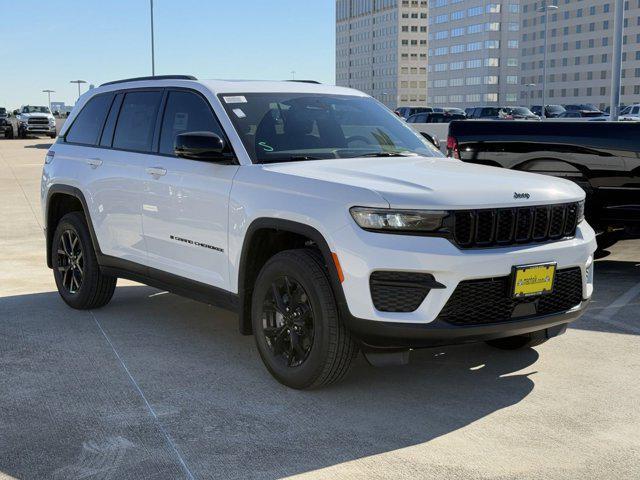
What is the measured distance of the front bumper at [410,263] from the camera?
4.25m

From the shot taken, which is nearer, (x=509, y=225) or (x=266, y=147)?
(x=509, y=225)

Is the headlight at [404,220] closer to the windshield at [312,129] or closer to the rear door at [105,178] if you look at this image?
the windshield at [312,129]

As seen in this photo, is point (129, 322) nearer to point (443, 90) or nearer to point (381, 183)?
point (381, 183)

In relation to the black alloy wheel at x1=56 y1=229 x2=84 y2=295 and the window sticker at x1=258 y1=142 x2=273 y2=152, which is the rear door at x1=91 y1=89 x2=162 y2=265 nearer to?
the black alloy wheel at x1=56 y1=229 x2=84 y2=295

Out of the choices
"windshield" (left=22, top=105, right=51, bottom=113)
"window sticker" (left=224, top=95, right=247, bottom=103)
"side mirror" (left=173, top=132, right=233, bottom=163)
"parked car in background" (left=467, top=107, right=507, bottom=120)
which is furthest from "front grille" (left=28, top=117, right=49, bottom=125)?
"side mirror" (left=173, top=132, right=233, bottom=163)

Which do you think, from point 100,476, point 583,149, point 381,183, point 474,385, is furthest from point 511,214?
point 583,149

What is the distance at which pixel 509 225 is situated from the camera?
4516 mm

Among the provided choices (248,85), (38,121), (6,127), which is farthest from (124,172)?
(6,127)

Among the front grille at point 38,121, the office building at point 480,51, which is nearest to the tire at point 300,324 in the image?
the front grille at point 38,121

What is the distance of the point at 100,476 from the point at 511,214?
2.46 m

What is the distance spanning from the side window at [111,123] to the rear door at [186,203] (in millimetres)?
758

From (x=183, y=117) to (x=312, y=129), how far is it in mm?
968

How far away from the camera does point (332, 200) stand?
4477 mm

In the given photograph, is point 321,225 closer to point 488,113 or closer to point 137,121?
point 137,121
